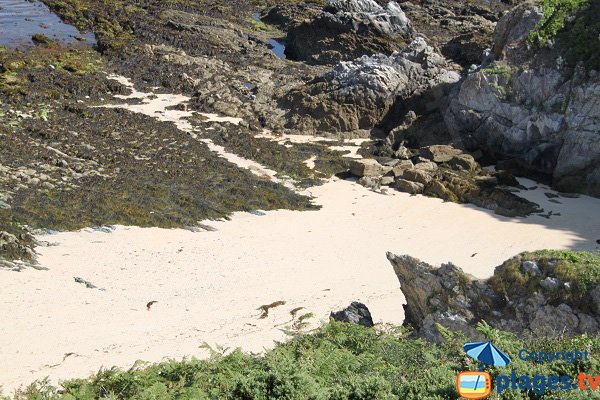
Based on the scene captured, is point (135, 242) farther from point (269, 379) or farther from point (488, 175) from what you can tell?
point (488, 175)

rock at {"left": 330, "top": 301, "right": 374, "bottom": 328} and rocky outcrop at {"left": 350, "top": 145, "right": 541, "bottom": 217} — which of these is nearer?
rock at {"left": 330, "top": 301, "right": 374, "bottom": 328}

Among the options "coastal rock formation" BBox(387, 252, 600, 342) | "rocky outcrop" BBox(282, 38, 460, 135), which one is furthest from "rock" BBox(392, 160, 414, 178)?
"coastal rock formation" BBox(387, 252, 600, 342)

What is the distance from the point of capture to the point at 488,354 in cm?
711

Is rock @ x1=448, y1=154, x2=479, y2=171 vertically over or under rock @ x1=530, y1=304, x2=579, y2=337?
under

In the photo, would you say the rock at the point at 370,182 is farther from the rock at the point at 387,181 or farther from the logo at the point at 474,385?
the logo at the point at 474,385

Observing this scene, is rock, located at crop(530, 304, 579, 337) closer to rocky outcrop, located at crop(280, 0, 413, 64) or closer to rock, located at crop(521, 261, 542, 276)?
rock, located at crop(521, 261, 542, 276)

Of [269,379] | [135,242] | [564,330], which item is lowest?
[135,242]

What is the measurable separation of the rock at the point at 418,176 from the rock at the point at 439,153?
1460mm

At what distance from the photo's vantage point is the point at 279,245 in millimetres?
17328

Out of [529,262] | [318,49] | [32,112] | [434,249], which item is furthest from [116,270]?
[318,49]

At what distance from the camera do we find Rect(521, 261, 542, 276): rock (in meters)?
9.42

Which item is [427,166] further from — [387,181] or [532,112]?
[532,112]

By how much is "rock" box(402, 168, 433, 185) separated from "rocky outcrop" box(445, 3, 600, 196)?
3161 mm

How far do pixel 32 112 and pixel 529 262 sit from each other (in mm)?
19840
